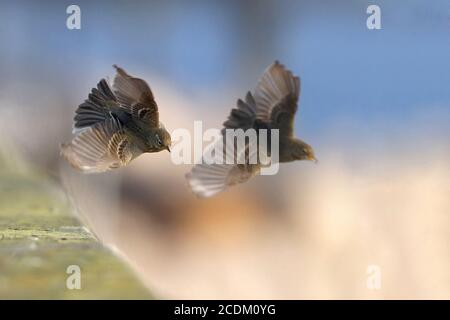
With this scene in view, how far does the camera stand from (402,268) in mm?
1263

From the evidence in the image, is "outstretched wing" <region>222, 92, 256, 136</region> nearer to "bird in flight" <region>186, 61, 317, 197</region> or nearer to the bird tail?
"bird in flight" <region>186, 61, 317, 197</region>

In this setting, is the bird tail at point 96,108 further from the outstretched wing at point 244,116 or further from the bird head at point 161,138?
the outstretched wing at point 244,116

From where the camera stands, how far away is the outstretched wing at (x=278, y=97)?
35.8 inches

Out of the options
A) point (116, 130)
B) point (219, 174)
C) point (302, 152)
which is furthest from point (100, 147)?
point (302, 152)

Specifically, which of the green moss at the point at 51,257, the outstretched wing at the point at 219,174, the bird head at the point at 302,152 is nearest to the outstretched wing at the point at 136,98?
the outstretched wing at the point at 219,174

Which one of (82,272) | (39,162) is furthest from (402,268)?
(39,162)

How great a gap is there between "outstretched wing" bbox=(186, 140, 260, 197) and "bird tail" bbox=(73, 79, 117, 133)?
0.18m

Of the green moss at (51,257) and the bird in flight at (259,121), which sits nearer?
the bird in flight at (259,121)

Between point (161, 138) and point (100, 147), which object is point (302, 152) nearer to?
point (161, 138)

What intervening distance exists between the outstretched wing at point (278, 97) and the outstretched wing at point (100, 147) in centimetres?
23

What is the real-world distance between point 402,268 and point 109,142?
0.69 metres

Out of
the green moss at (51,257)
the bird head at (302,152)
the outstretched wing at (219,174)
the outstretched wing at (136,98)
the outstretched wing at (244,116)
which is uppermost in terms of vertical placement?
the outstretched wing at (136,98)
